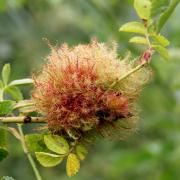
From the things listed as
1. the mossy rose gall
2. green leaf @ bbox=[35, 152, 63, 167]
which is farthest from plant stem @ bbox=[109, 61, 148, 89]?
green leaf @ bbox=[35, 152, 63, 167]

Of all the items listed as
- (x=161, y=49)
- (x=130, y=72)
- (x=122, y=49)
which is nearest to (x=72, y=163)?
(x=130, y=72)

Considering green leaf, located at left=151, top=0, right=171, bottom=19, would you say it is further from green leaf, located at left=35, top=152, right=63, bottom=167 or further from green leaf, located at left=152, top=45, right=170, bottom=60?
green leaf, located at left=35, top=152, right=63, bottom=167

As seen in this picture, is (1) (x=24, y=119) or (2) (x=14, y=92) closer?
(1) (x=24, y=119)

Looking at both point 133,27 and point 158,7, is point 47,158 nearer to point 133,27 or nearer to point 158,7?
point 133,27

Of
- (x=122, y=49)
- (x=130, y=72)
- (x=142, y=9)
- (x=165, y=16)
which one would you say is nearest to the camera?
(x=130, y=72)

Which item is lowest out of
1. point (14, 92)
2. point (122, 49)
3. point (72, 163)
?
point (72, 163)

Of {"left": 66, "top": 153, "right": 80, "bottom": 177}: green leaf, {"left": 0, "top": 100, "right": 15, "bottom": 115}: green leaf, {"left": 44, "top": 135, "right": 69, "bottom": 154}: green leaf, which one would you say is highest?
{"left": 0, "top": 100, "right": 15, "bottom": 115}: green leaf
